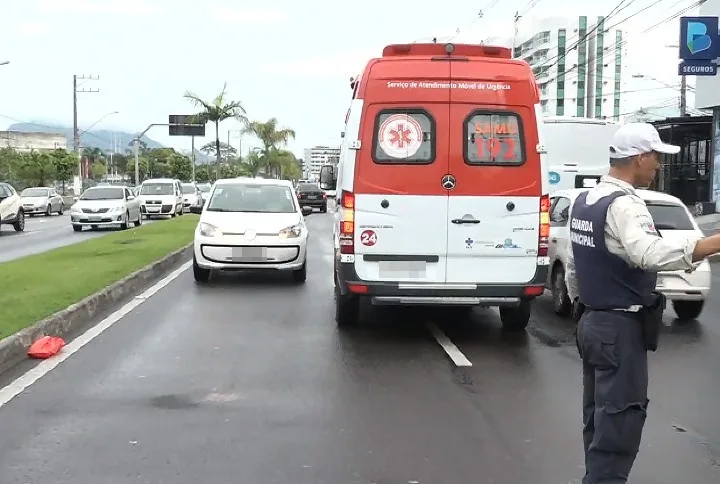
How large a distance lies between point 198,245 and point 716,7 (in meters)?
23.5

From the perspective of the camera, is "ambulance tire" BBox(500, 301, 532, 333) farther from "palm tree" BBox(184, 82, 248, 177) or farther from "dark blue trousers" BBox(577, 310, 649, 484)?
"palm tree" BBox(184, 82, 248, 177)

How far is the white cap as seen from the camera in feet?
11.6

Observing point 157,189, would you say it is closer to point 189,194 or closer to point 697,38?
point 189,194

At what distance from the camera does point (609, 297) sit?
351 centimetres

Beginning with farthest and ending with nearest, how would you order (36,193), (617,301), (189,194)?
1. (189,194)
2. (36,193)
3. (617,301)

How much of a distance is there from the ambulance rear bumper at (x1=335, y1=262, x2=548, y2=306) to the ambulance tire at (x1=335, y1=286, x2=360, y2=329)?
0.55 metres

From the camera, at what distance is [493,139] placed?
7984 millimetres

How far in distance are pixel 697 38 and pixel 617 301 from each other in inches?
1000

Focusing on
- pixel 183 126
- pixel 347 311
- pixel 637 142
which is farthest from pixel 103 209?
pixel 183 126

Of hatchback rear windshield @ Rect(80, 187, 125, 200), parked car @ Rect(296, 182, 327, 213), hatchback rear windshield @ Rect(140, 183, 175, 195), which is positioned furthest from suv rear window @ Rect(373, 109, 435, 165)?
parked car @ Rect(296, 182, 327, 213)

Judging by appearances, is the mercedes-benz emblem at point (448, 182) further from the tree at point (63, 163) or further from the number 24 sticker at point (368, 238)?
the tree at point (63, 163)

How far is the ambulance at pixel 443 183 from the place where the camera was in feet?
25.9

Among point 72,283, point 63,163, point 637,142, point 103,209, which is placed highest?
point 63,163

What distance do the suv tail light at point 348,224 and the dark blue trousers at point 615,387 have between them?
14.5 feet
